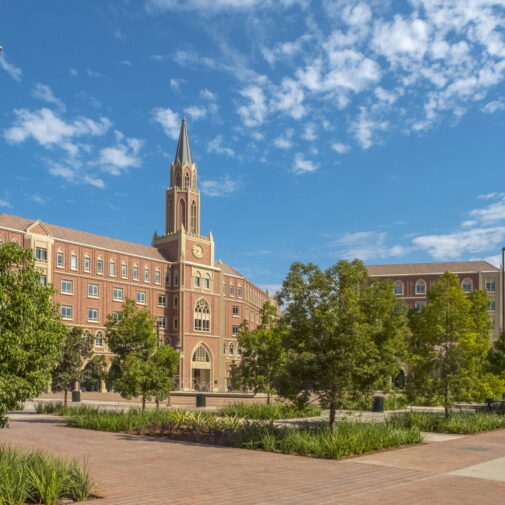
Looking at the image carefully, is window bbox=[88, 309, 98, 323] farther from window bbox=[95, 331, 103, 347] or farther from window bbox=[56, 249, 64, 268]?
window bbox=[56, 249, 64, 268]

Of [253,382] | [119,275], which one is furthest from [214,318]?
[253,382]

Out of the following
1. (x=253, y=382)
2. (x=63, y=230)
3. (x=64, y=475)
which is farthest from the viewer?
(x=63, y=230)

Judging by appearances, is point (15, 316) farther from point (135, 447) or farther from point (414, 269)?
point (414, 269)

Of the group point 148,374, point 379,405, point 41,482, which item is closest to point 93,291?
point 379,405

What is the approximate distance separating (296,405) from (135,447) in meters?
4.73

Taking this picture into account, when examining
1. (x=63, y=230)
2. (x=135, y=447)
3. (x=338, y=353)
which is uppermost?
(x=63, y=230)

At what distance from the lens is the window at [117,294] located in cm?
7569

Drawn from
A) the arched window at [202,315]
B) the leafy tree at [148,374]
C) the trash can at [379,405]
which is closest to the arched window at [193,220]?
the arched window at [202,315]

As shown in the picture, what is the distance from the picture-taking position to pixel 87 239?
75.0m

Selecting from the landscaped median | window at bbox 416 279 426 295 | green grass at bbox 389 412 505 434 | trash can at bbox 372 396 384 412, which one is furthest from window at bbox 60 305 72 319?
window at bbox 416 279 426 295

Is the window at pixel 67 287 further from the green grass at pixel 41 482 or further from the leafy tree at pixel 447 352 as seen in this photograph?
the green grass at pixel 41 482

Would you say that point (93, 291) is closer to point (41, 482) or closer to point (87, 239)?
point (87, 239)

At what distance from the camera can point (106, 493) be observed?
11406mm

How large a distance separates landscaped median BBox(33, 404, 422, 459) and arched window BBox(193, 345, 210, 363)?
58.7 m
